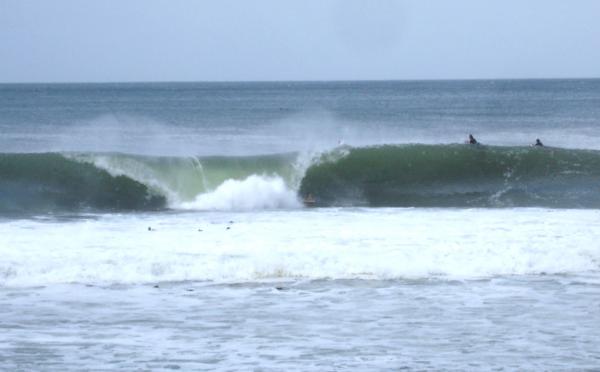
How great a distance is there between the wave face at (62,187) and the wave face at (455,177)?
3859 mm

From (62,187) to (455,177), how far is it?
9.51 m

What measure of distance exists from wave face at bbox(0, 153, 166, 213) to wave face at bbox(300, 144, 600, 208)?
386 centimetres

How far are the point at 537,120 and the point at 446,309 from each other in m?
45.4

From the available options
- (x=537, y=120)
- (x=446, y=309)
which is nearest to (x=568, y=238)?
(x=446, y=309)

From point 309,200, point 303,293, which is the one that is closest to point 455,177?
point 309,200

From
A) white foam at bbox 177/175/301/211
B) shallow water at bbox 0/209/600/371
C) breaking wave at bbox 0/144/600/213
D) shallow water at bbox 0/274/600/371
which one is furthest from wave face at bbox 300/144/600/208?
shallow water at bbox 0/274/600/371

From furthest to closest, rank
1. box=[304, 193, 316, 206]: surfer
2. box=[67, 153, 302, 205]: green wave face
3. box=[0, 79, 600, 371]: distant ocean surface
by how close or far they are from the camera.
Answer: box=[67, 153, 302, 205]: green wave face < box=[304, 193, 316, 206]: surfer < box=[0, 79, 600, 371]: distant ocean surface

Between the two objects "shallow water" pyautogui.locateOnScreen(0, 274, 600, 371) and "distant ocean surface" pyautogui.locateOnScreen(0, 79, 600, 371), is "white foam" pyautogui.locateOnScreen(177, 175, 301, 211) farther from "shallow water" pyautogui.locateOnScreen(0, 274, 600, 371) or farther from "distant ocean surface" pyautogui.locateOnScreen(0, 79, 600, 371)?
"shallow water" pyautogui.locateOnScreen(0, 274, 600, 371)

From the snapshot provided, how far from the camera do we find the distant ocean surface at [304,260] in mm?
8844

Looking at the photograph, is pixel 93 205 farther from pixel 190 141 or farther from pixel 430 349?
pixel 190 141

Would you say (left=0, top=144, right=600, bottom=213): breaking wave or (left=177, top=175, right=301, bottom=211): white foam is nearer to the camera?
(left=177, top=175, right=301, bottom=211): white foam

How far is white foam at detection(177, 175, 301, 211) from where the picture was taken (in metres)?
20.0

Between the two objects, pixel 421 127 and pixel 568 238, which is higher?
pixel 421 127

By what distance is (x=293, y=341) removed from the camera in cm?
909
